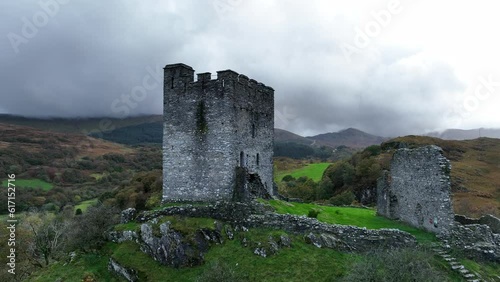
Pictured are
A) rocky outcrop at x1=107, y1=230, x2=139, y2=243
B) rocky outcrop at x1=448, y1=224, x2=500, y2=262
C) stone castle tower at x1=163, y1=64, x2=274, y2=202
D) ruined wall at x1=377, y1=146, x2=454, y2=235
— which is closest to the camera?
rocky outcrop at x1=448, y1=224, x2=500, y2=262

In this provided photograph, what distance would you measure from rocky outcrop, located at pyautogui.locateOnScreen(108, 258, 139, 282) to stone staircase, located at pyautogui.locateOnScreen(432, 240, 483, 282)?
1695 cm

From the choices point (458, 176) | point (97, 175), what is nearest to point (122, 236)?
point (458, 176)

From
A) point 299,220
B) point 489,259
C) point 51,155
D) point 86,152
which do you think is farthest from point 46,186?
point 489,259

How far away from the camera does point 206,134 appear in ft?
85.0

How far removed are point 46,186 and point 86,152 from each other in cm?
5030

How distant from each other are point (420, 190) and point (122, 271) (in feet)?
64.1

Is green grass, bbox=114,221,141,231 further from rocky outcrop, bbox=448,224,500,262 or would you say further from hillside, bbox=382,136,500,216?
hillside, bbox=382,136,500,216

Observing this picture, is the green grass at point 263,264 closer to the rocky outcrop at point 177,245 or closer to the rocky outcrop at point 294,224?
the rocky outcrop at point 177,245

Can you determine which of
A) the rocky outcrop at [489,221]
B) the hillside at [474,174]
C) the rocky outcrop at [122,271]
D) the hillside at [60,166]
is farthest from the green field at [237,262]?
the hillside at [60,166]

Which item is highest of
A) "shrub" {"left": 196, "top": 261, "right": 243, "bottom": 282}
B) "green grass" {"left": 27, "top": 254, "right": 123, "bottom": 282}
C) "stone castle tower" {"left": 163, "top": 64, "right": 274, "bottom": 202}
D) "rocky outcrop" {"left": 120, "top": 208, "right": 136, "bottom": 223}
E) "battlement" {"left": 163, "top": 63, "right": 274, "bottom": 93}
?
"battlement" {"left": 163, "top": 63, "right": 274, "bottom": 93}

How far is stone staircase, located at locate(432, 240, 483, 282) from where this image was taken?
19.3 meters

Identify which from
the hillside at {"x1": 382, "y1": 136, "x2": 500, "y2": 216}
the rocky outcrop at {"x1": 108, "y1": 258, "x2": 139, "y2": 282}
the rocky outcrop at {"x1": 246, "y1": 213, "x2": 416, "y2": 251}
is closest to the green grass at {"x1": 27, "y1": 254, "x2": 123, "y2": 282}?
the rocky outcrop at {"x1": 108, "y1": 258, "x2": 139, "y2": 282}

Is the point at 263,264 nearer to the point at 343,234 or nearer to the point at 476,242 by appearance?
the point at 343,234

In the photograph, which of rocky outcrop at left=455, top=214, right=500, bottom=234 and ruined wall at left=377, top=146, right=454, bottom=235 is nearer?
ruined wall at left=377, top=146, right=454, bottom=235
